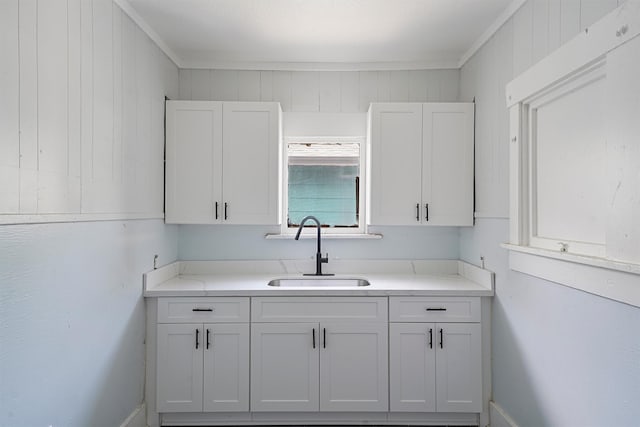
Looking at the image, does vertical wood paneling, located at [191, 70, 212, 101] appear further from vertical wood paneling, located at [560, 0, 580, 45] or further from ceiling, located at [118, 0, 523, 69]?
vertical wood paneling, located at [560, 0, 580, 45]

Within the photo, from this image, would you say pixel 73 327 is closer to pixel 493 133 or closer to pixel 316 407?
pixel 316 407

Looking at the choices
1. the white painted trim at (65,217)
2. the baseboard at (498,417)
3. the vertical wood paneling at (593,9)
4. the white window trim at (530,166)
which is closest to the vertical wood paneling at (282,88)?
the white painted trim at (65,217)

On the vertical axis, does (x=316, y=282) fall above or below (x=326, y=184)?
below

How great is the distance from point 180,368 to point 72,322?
31.4 inches

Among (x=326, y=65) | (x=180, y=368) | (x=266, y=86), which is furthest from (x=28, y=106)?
(x=326, y=65)

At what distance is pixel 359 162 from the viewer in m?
2.80

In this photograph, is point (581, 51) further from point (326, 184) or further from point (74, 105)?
point (74, 105)

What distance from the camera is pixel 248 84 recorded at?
2.73 meters

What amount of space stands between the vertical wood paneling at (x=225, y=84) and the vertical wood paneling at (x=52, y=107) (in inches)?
50.1

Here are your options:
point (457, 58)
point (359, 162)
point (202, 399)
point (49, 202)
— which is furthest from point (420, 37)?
point (202, 399)

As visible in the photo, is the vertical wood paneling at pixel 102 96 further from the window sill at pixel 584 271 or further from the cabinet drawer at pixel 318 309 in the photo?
the window sill at pixel 584 271

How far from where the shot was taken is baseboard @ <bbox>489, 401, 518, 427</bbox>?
2.00 m

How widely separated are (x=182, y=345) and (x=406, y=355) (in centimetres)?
130

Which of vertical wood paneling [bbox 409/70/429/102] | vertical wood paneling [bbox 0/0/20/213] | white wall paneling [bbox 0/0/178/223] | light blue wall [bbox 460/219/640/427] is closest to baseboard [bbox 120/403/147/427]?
white wall paneling [bbox 0/0/178/223]
